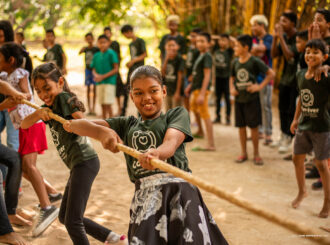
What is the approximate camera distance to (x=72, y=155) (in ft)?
9.53

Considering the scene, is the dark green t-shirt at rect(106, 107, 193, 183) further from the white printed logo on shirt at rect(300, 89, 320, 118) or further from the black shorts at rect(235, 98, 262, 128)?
the black shorts at rect(235, 98, 262, 128)

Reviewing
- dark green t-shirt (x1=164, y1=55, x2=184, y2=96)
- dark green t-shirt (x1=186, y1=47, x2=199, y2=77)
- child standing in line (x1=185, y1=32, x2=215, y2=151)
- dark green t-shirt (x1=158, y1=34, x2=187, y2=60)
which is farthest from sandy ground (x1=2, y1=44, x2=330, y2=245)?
dark green t-shirt (x1=158, y1=34, x2=187, y2=60)

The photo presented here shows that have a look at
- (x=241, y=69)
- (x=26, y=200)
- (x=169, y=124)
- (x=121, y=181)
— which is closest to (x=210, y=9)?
(x=241, y=69)

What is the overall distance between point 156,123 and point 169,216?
0.50 meters

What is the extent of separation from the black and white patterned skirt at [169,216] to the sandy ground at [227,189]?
42.2 inches

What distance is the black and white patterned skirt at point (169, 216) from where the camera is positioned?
2047 millimetres

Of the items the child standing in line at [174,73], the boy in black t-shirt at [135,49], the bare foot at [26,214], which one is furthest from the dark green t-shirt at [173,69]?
the bare foot at [26,214]

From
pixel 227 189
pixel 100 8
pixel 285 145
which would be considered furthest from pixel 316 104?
pixel 100 8

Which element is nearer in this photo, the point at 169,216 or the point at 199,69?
the point at 169,216

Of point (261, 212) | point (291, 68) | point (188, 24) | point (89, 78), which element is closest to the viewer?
point (261, 212)

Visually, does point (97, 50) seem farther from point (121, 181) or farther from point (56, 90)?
point (56, 90)

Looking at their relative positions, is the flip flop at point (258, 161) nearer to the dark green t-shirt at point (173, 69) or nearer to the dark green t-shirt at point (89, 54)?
the dark green t-shirt at point (173, 69)

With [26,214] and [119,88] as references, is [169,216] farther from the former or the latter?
[119,88]

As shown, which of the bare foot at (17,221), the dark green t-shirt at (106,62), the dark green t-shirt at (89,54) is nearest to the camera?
the bare foot at (17,221)
